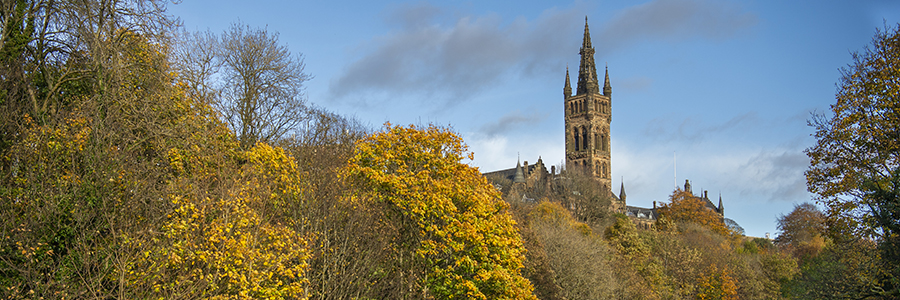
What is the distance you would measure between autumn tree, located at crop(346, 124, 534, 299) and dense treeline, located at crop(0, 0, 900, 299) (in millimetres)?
83

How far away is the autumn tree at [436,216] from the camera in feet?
77.4

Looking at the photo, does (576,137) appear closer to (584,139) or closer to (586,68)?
(584,139)

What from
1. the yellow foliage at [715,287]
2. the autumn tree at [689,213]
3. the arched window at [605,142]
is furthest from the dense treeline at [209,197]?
the arched window at [605,142]

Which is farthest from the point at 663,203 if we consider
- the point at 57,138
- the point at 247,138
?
the point at 57,138

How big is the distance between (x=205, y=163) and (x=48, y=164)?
4313 mm

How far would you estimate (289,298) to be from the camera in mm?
19359

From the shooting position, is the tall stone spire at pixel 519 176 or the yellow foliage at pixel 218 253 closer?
the yellow foliage at pixel 218 253

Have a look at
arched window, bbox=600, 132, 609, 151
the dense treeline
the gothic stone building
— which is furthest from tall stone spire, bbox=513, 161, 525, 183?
the dense treeline

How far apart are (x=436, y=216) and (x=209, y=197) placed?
8.77 meters

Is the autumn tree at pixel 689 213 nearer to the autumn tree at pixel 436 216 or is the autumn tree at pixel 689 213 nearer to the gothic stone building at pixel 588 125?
the gothic stone building at pixel 588 125

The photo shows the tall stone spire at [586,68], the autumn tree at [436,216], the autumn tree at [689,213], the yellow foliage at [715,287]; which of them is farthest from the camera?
the tall stone spire at [586,68]

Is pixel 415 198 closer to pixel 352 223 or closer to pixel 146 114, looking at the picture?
pixel 352 223

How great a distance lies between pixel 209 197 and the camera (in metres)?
18.2

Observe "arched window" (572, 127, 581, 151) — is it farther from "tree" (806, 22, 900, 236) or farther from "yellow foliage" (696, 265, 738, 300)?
"tree" (806, 22, 900, 236)
